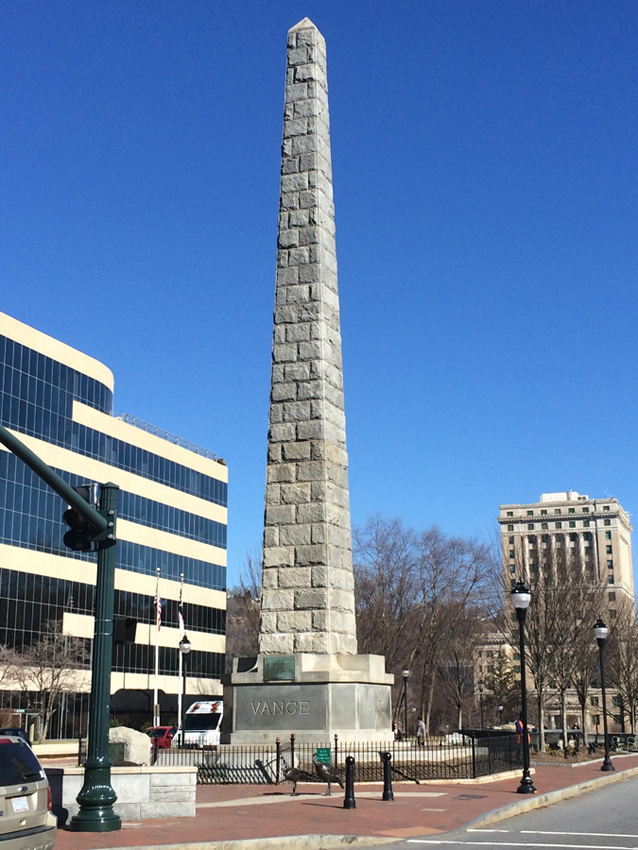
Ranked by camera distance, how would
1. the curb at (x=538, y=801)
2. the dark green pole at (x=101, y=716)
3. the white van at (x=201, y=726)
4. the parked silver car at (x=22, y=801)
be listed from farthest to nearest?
the white van at (x=201, y=726), the curb at (x=538, y=801), the dark green pole at (x=101, y=716), the parked silver car at (x=22, y=801)

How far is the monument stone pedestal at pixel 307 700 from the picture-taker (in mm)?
21000

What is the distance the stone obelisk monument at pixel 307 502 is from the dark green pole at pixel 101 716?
751 cm

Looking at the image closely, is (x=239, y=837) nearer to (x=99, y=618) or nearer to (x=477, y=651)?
(x=99, y=618)

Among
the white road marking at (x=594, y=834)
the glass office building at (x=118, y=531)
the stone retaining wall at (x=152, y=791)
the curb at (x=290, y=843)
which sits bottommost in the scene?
the white road marking at (x=594, y=834)

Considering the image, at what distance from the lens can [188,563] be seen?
72750mm

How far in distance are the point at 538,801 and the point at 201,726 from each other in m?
22.4

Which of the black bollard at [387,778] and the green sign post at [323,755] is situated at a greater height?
the green sign post at [323,755]

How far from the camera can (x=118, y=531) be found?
62344 mm

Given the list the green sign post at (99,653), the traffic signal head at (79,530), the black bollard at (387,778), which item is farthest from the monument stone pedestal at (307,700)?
the traffic signal head at (79,530)

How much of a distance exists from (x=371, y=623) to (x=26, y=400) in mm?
23554

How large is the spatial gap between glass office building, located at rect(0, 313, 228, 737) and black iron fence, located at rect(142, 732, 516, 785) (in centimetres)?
3155

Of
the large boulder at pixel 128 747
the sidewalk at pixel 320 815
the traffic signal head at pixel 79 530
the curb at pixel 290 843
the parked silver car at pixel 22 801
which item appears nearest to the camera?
the parked silver car at pixel 22 801

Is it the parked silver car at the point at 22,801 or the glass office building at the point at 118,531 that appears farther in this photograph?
the glass office building at the point at 118,531

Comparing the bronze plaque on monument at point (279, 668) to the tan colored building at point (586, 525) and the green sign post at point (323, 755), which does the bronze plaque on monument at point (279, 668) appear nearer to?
the green sign post at point (323, 755)
